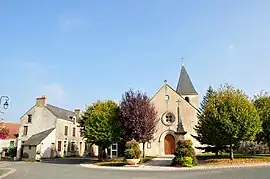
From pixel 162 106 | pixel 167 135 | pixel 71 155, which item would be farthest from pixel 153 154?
pixel 71 155

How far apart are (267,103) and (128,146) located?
1431cm

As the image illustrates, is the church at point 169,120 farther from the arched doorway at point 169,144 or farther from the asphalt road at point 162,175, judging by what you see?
the asphalt road at point 162,175

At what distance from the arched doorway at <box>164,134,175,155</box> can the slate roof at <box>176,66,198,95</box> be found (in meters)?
8.60

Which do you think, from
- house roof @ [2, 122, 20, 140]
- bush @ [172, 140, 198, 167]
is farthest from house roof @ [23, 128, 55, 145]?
bush @ [172, 140, 198, 167]

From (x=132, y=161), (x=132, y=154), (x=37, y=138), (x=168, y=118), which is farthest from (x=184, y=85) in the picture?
(x=37, y=138)

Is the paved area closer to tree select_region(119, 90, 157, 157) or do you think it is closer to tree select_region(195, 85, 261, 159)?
tree select_region(195, 85, 261, 159)

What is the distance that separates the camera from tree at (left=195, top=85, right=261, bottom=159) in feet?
69.0

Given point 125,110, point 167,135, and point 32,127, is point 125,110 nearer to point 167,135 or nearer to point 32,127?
point 167,135

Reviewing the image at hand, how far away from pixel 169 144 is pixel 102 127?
9663 millimetres

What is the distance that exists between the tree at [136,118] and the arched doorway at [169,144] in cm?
632

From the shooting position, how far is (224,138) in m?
21.3

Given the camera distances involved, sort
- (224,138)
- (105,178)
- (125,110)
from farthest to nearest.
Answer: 1. (125,110)
2. (224,138)
3. (105,178)

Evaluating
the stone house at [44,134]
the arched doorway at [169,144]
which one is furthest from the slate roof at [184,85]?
the stone house at [44,134]

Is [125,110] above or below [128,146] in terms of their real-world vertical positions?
above
